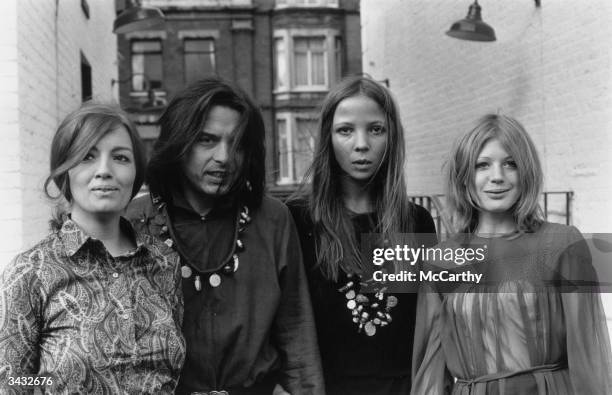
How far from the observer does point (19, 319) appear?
178cm

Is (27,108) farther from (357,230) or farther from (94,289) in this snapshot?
(94,289)

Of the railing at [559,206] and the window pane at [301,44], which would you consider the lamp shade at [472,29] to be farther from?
the window pane at [301,44]

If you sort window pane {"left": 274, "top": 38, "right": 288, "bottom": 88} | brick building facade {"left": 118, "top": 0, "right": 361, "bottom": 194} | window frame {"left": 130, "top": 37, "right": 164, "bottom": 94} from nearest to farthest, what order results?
window frame {"left": 130, "top": 37, "right": 164, "bottom": 94}, brick building facade {"left": 118, "top": 0, "right": 361, "bottom": 194}, window pane {"left": 274, "top": 38, "right": 288, "bottom": 88}

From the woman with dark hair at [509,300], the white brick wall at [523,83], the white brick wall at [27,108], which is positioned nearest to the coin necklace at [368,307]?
the woman with dark hair at [509,300]

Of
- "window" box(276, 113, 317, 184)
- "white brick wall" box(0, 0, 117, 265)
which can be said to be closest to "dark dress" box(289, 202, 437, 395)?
"white brick wall" box(0, 0, 117, 265)

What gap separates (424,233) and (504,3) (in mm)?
4594

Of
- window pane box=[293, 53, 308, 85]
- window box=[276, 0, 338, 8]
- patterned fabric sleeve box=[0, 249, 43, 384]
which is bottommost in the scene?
patterned fabric sleeve box=[0, 249, 43, 384]

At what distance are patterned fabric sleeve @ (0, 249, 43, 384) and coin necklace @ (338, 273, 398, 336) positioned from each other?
3.68 feet

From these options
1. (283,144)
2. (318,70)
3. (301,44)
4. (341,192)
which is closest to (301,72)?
(318,70)

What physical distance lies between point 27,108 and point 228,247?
2.47 m

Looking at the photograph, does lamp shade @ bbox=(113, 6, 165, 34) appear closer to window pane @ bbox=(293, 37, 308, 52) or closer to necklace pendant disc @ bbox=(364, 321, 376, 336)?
necklace pendant disc @ bbox=(364, 321, 376, 336)

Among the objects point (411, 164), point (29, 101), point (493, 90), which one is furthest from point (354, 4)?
point (29, 101)

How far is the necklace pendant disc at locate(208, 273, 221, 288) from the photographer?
2.25 meters
